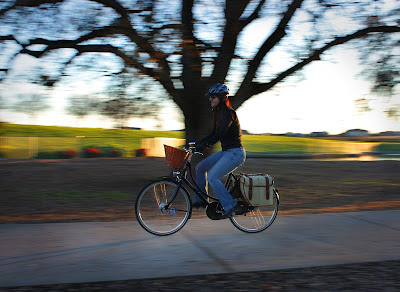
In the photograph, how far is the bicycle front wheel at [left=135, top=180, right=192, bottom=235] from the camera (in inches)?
247

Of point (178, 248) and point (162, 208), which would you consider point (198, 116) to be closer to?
point (162, 208)

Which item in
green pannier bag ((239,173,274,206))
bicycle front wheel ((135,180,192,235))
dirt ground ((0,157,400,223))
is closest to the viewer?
bicycle front wheel ((135,180,192,235))

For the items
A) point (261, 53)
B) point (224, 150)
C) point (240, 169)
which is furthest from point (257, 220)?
point (240, 169)

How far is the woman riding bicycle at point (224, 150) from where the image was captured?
6.24 meters

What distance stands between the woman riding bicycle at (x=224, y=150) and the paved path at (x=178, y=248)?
1.83 feet

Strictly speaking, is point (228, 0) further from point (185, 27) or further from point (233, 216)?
point (233, 216)

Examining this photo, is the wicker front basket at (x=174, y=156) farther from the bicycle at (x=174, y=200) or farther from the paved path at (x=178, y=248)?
the paved path at (x=178, y=248)

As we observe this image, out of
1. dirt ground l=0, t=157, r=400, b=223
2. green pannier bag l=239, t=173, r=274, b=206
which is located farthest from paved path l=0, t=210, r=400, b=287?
dirt ground l=0, t=157, r=400, b=223

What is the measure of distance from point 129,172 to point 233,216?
7798 mm

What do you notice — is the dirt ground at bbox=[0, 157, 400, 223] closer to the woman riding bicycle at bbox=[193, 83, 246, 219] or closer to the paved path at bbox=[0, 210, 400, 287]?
the paved path at bbox=[0, 210, 400, 287]

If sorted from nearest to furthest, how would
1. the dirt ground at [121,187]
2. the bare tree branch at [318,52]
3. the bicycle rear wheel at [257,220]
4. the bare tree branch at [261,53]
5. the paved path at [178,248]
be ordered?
the paved path at [178,248], the bicycle rear wheel at [257,220], the dirt ground at [121,187], the bare tree branch at [318,52], the bare tree branch at [261,53]

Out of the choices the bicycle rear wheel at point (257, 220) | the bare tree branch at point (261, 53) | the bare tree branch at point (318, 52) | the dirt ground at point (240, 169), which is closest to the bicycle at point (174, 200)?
the bicycle rear wheel at point (257, 220)

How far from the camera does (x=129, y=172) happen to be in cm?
1402

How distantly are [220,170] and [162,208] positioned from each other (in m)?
0.91
